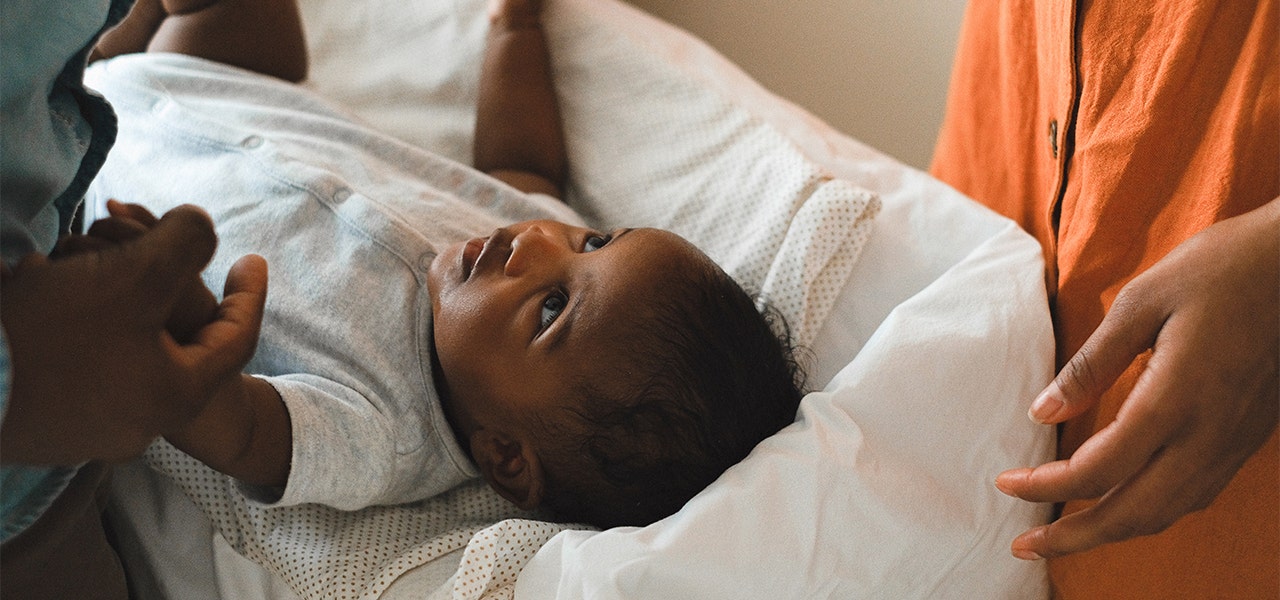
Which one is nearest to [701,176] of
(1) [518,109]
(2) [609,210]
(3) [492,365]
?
(2) [609,210]

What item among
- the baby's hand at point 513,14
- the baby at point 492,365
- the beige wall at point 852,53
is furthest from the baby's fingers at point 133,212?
the beige wall at point 852,53

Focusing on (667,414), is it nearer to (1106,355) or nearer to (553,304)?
(553,304)

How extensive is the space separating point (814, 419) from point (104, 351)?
0.52m

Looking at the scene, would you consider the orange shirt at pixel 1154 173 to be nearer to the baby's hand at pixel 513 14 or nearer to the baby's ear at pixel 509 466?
the baby's ear at pixel 509 466

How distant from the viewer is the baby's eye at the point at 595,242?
987mm

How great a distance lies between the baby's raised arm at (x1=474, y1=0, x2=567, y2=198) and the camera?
1.26 meters

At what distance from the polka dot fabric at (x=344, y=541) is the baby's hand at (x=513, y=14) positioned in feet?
2.27

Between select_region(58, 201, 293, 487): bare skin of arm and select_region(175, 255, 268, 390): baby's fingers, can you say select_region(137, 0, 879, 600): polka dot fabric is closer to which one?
select_region(58, 201, 293, 487): bare skin of arm

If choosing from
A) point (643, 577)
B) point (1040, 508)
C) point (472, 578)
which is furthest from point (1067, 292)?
point (472, 578)

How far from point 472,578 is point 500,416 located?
0.54 ft

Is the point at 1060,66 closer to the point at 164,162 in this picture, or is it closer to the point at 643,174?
the point at 643,174

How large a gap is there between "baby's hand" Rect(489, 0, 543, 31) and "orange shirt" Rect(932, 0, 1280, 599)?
65 centimetres

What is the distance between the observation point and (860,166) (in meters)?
1.18

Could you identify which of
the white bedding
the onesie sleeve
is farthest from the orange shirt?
the onesie sleeve
